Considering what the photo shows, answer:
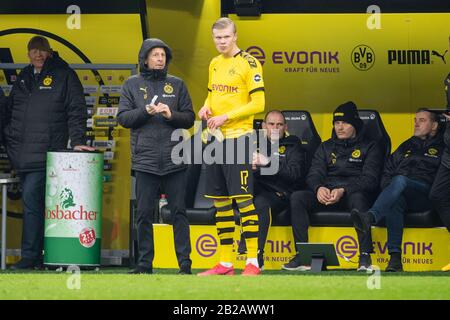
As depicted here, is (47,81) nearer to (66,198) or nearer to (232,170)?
(66,198)

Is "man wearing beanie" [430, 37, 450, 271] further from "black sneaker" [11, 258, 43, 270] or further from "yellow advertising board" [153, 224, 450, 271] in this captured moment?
"black sneaker" [11, 258, 43, 270]

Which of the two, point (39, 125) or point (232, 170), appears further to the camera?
point (39, 125)

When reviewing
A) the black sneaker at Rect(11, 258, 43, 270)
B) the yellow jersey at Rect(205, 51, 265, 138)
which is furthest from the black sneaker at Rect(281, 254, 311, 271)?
the black sneaker at Rect(11, 258, 43, 270)

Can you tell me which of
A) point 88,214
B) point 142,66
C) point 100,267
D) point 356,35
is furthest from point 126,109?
point 356,35

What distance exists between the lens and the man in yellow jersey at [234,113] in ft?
30.6

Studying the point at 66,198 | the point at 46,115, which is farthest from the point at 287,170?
the point at 46,115

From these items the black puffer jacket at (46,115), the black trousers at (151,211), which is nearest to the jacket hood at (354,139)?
the black trousers at (151,211)

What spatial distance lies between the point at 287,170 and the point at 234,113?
1.98 meters

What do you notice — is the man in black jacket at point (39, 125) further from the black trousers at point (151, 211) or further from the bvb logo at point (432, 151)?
the bvb logo at point (432, 151)

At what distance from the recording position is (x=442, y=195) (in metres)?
10.5

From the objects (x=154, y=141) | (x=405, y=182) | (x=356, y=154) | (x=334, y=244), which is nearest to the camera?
(x=154, y=141)

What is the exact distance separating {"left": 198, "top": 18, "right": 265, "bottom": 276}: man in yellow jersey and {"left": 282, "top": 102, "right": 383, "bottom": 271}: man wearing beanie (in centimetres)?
129

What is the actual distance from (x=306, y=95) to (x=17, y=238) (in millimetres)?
3072

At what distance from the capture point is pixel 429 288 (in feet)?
26.8
